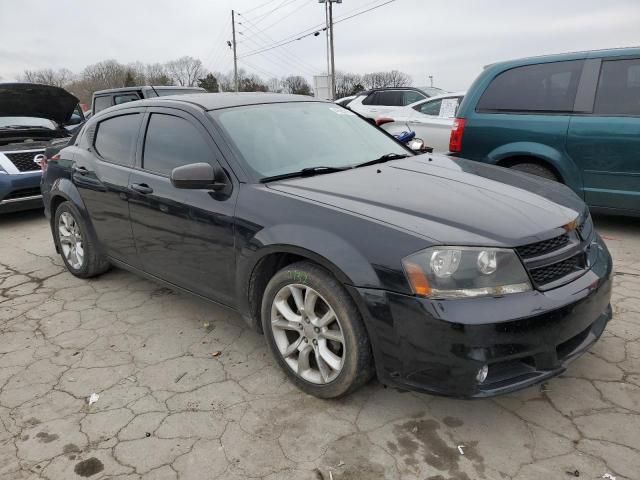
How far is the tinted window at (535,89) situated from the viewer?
5082 millimetres

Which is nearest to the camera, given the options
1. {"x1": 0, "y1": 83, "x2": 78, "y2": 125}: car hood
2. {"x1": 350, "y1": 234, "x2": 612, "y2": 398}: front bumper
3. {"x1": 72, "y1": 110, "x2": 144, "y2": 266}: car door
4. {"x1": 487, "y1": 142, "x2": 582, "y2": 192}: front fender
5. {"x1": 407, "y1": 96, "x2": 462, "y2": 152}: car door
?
{"x1": 350, "y1": 234, "x2": 612, "y2": 398}: front bumper

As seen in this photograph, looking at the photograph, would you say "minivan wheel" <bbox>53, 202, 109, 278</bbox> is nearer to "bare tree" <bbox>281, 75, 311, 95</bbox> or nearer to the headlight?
the headlight

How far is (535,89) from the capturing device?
5.28m

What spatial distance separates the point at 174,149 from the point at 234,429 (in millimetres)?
1828

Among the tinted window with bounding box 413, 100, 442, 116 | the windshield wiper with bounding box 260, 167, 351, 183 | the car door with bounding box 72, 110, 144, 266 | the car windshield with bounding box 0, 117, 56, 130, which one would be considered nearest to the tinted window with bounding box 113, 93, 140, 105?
the car windshield with bounding box 0, 117, 56, 130

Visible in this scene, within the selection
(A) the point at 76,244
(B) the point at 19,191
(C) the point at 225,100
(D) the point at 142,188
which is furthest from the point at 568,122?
(B) the point at 19,191

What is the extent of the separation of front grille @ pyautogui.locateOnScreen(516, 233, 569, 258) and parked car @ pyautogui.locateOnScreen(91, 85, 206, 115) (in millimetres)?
8261

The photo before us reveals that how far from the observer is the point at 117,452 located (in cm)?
235

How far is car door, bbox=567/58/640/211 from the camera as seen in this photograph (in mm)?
4703

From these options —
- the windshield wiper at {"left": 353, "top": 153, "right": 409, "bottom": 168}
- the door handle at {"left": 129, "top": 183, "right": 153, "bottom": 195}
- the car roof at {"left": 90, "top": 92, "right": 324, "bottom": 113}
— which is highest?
the car roof at {"left": 90, "top": 92, "right": 324, "bottom": 113}

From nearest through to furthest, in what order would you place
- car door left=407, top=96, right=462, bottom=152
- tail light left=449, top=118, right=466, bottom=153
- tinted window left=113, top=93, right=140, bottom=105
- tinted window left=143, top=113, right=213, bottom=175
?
tinted window left=143, top=113, right=213, bottom=175
tail light left=449, top=118, right=466, bottom=153
car door left=407, top=96, right=462, bottom=152
tinted window left=113, top=93, right=140, bottom=105

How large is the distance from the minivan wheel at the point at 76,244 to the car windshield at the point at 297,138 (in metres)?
1.89

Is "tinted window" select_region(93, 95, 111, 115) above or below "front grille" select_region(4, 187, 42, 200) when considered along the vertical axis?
above

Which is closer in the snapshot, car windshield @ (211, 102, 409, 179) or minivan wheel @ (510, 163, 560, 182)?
car windshield @ (211, 102, 409, 179)
